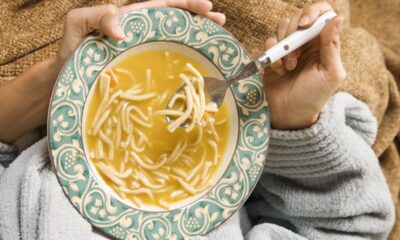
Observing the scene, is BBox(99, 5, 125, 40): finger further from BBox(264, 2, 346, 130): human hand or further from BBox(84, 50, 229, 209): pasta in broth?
BBox(264, 2, 346, 130): human hand

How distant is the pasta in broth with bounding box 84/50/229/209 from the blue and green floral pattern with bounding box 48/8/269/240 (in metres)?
0.03

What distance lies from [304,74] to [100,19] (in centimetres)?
43

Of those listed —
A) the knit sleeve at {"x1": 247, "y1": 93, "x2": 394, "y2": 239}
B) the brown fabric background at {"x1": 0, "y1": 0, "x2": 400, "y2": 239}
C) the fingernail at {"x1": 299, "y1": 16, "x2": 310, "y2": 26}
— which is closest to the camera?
the fingernail at {"x1": 299, "y1": 16, "x2": 310, "y2": 26}

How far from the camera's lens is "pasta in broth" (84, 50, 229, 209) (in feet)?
2.83

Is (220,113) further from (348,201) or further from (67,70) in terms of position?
(348,201)

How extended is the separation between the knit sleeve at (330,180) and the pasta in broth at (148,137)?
0.18 metres

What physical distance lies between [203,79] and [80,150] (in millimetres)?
265

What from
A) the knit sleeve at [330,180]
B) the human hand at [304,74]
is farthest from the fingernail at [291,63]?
the knit sleeve at [330,180]

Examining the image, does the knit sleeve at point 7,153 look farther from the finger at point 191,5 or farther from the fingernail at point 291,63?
the fingernail at point 291,63

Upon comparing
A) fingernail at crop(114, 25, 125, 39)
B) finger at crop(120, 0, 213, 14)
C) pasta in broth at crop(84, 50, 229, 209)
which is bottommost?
pasta in broth at crop(84, 50, 229, 209)

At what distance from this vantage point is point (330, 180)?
111cm

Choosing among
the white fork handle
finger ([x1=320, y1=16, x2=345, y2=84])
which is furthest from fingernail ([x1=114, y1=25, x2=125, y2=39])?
finger ([x1=320, y1=16, x2=345, y2=84])

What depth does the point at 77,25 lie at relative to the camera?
874 mm

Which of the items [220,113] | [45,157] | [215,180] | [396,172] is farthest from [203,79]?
[396,172]
